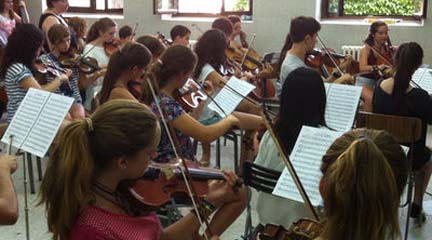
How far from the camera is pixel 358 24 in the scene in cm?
634

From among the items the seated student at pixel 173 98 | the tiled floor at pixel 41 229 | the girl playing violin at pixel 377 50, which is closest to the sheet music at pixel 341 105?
the seated student at pixel 173 98

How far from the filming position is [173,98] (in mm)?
2809

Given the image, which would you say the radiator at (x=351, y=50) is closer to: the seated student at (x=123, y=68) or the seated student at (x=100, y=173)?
the seated student at (x=123, y=68)

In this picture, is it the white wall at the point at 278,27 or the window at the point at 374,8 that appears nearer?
the white wall at the point at 278,27

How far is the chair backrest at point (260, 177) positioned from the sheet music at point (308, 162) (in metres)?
0.14

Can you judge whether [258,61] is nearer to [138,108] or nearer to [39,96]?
[39,96]

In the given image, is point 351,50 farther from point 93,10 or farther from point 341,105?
point 93,10

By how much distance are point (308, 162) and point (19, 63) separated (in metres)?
2.27

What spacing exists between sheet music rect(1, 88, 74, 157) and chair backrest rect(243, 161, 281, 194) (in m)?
0.82

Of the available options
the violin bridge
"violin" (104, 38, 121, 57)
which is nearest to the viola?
the violin bridge

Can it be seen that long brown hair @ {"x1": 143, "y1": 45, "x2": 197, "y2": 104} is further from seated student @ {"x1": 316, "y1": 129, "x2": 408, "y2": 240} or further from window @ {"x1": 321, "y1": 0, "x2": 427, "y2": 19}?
window @ {"x1": 321, "y1": 0, "x2": 427, "y2": 19}

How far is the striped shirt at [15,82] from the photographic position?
3.62 m

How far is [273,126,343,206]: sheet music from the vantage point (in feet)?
6.72

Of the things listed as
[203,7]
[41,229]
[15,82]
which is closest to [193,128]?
[41,229]
